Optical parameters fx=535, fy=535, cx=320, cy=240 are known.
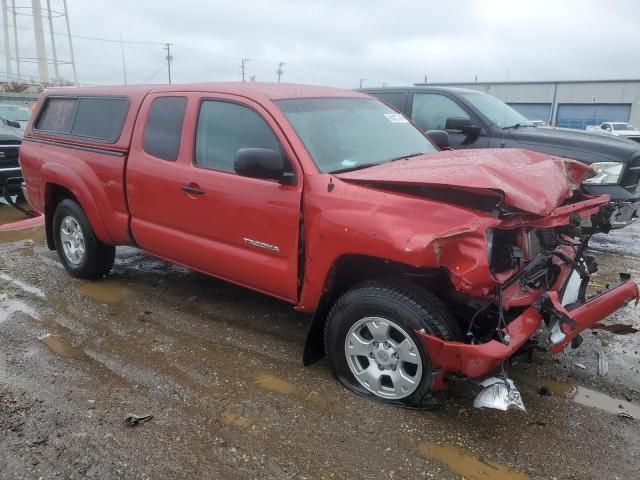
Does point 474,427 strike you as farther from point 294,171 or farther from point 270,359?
point 294,171

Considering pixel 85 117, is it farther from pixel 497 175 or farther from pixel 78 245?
pixel 497 175

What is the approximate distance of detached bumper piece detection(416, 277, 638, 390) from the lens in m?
2.66

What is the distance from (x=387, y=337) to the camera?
303cm

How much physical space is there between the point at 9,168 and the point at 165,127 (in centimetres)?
580

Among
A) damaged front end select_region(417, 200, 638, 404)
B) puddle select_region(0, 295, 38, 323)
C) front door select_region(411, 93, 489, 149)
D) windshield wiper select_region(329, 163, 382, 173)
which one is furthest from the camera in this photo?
front door select_region(411, 93, 489, 149)

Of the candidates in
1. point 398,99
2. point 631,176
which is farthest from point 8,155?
point 631,176

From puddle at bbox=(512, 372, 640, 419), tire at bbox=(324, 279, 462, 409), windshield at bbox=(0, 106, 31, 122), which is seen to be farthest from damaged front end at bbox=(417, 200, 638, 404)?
windshield at bbox=(0, 106, 31, 122)

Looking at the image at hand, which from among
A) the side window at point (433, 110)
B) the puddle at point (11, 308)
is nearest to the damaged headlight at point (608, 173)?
the side window at point (433, 110)

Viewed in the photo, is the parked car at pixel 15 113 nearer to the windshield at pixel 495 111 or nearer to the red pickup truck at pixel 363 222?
the red pickup truck at pixel 363 222

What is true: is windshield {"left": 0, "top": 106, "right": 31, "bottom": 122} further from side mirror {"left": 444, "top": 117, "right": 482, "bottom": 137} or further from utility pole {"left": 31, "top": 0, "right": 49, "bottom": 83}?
utility pole {"left": 31, "top": 0, "right": 49, "bottom": 83}

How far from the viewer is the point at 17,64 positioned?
45188mm

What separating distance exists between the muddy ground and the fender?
2.33 feet

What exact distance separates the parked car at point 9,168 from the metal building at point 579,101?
40504mm

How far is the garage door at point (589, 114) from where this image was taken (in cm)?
4501
